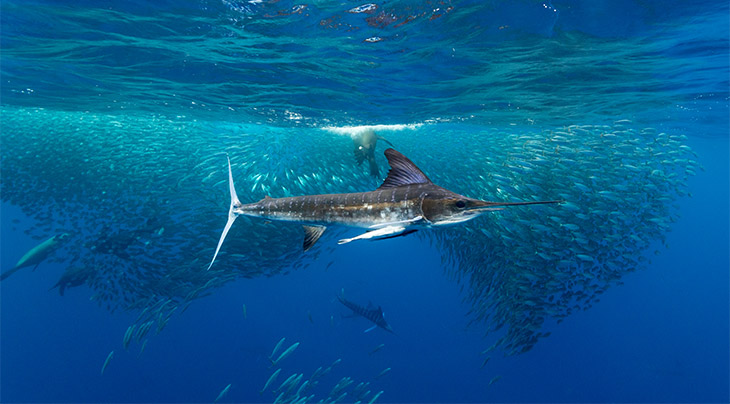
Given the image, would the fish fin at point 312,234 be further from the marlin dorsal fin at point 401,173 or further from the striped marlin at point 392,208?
the marlin dorsal fin at point 401,173

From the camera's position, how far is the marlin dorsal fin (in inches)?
112

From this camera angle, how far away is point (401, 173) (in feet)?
9.50

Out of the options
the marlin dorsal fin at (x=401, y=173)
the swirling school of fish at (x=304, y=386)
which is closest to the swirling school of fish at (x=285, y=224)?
the swirling school of fish at (x=304, y=386)

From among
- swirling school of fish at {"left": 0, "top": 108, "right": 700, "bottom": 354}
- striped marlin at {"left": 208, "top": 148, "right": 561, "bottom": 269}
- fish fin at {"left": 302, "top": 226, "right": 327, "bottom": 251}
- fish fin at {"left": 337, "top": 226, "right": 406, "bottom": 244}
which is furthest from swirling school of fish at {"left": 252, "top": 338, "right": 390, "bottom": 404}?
fish fin at {"left": 337, "top": 226, "right": 406, "bottom": 244}

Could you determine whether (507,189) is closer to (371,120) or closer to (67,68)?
(371,120)

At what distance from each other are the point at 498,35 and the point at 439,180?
5.18 metres

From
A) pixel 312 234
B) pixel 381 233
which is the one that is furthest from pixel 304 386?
pixel 381 233

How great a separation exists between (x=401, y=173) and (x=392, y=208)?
→ 16.1 inches

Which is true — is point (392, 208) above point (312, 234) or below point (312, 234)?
above

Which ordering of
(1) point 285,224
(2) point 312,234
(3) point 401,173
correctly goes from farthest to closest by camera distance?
1. (1) point 285,224
2. (2) point 312,234
3. (3) point 401,173

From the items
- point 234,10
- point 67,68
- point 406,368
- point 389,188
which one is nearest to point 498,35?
point 234,10

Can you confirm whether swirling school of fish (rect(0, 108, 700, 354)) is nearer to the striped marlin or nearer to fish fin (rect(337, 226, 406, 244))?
the striped marlin

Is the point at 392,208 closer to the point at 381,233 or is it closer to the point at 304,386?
the point at 381,233

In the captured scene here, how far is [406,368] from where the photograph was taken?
18594 millimetres
